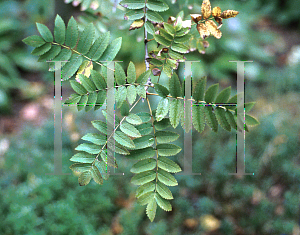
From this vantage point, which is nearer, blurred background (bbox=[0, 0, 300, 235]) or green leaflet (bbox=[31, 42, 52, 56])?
green leaflet (bbox=[31, 42, 52, 56])

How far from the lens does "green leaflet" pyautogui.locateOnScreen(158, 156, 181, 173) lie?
48 centimetres

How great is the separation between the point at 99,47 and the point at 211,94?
0.21m

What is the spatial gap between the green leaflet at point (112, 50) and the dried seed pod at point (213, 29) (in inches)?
6.6

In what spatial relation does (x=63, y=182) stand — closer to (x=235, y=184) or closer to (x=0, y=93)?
(x=235, y=184)

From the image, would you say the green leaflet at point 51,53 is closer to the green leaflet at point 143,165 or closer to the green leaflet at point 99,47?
the green leaflet at point 99,47

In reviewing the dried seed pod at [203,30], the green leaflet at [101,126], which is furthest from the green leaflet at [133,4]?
the green leaflet at [101,126]

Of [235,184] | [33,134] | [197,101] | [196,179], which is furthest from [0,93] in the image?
[197,101]

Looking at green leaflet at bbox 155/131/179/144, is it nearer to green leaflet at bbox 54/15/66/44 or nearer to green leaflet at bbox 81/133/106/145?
green leaflet at bbox 81/133/106/145

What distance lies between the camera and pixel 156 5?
1.70ft

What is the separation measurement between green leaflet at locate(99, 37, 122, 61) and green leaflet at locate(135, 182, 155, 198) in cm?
23

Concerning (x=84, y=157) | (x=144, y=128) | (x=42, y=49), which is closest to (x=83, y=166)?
(x=84, y=157)

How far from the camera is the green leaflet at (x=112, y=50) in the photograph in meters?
0.50

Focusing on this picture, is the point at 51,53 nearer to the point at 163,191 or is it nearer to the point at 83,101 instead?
the point at 83,101

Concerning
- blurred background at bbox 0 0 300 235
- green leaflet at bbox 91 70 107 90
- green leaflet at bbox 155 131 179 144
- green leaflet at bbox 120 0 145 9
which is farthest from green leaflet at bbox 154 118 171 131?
blurred background at bbox 0 0 300 235
